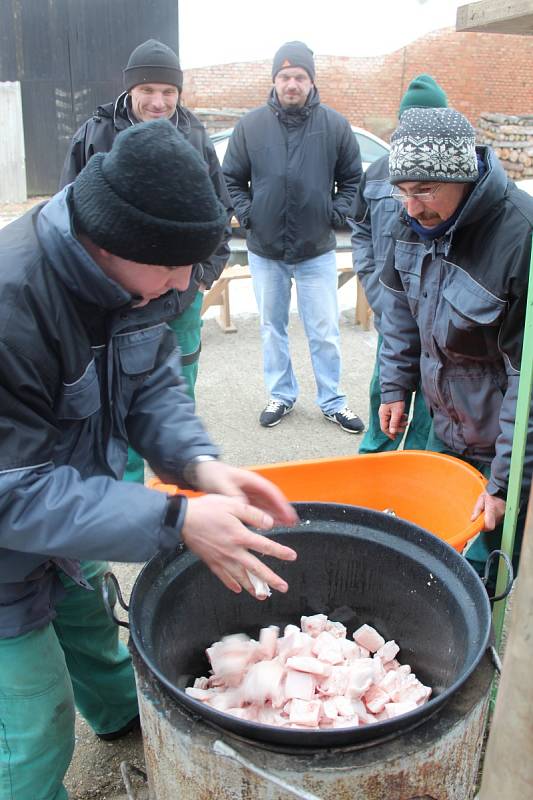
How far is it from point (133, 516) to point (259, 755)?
22.1 inches

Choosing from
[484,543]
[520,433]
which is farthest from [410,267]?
[484,543]

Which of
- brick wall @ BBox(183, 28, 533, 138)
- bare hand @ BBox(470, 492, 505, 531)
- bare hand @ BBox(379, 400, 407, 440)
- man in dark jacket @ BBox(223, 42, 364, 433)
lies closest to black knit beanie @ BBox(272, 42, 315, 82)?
man in dark jacket @ BBox(223, 42, 364, 433)

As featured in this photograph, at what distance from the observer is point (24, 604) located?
1821 millimetres

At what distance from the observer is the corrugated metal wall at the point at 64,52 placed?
14.5 m

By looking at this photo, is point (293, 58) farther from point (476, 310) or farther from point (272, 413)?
point (476, 310)

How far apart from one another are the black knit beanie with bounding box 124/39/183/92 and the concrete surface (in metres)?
2.24

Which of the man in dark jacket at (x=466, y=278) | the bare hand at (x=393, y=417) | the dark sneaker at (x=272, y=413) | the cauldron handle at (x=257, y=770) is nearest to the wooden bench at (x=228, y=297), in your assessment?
the dark sneaker at (x=272, y=413)

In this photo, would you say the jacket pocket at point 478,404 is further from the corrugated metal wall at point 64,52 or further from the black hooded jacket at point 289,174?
the corrugated metal wall at point 64,52

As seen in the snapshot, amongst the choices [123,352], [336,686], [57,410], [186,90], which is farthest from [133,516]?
[186,90]

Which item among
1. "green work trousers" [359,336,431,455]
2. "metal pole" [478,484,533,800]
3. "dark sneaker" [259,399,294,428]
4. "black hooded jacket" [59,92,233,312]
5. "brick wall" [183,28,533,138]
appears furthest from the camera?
"brick wall" [183,28,533,138]

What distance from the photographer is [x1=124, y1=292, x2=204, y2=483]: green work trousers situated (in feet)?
12.8

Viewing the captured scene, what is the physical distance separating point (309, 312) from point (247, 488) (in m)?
3.25

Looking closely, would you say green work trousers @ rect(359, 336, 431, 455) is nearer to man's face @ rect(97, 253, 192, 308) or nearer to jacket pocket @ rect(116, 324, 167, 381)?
jacket pocket @ rect(116, 324, 167, 381)

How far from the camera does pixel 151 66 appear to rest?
12.3ft
